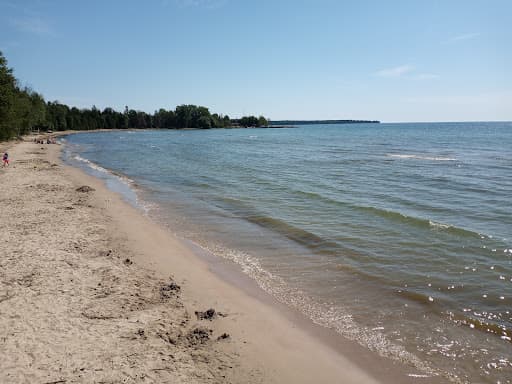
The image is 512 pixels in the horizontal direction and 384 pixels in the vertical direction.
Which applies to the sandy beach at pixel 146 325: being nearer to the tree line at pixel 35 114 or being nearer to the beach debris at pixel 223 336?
the beach debris at pixel 223 336

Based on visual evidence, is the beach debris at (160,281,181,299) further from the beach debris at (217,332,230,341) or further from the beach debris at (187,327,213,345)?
the beach debris at (217,332,230,341)

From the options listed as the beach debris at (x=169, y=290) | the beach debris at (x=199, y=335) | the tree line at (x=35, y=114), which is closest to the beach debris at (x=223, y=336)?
the beach debris at (x=199, y=335)

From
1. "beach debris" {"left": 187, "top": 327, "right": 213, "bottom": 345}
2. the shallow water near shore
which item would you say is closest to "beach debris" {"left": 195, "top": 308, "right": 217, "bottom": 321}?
"beach debris" {"left": 187, "top": 327, "right": 213, "bottom": 345}

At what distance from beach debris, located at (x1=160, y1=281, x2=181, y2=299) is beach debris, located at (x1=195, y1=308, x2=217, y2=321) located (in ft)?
3.50

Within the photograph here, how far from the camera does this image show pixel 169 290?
8.65m

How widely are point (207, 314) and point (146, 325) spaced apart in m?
1.32

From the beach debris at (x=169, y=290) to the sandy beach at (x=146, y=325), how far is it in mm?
24

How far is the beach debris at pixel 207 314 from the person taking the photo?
296 inches

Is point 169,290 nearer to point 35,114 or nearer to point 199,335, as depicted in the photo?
point 199,335

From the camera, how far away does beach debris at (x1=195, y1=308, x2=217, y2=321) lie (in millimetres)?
7508

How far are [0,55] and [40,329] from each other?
157 feet

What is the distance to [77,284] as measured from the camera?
839cm

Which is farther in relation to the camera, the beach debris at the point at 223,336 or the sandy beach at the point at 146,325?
the beach debris at the point at 223,336

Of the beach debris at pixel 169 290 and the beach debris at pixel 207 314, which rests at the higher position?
the beach debris at pixel 169 290
